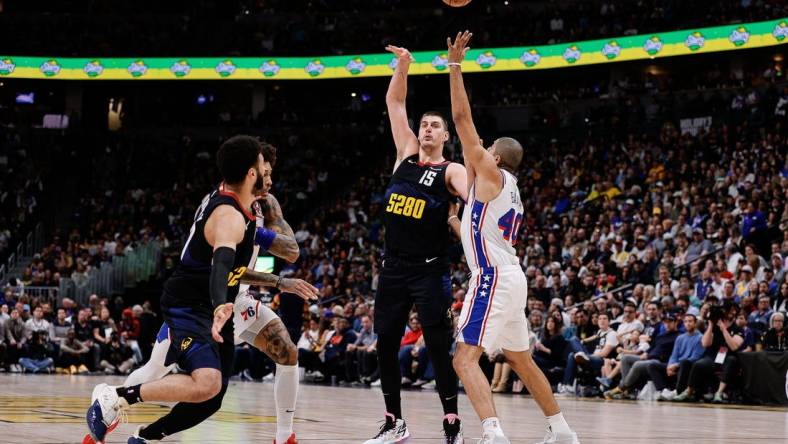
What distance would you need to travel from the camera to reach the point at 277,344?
731 centimetres

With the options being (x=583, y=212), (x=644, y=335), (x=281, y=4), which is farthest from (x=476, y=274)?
(x=281, y=4)

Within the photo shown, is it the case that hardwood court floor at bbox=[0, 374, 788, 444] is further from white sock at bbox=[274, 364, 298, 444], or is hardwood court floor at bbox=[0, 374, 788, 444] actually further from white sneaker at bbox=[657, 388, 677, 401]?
white sneaker at bbox=[657, 388, 677, 401]

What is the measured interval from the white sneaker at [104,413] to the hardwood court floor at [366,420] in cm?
124

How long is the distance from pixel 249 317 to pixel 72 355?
15623 millimetres

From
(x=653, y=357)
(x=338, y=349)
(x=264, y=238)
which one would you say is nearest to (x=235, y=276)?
(x=264, y=238)

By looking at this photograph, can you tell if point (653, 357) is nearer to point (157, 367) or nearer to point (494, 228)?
point (494, 228)

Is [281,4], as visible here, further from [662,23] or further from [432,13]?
[662,23]

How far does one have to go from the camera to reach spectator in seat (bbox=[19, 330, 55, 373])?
70.5ft

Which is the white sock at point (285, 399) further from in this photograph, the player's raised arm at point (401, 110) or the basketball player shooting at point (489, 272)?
the player's raised arm at point (401, 110)

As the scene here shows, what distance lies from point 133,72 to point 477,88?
11.3 metres

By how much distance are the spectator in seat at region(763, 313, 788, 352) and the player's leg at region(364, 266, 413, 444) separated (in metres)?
8.31

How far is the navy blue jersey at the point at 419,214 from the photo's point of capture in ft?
25.2

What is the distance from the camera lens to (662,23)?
103 ft

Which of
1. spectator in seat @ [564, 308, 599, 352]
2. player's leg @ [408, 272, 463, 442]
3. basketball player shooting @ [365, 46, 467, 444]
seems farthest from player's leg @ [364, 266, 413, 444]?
spectator in seat @ [564, 308, 599, 352]
